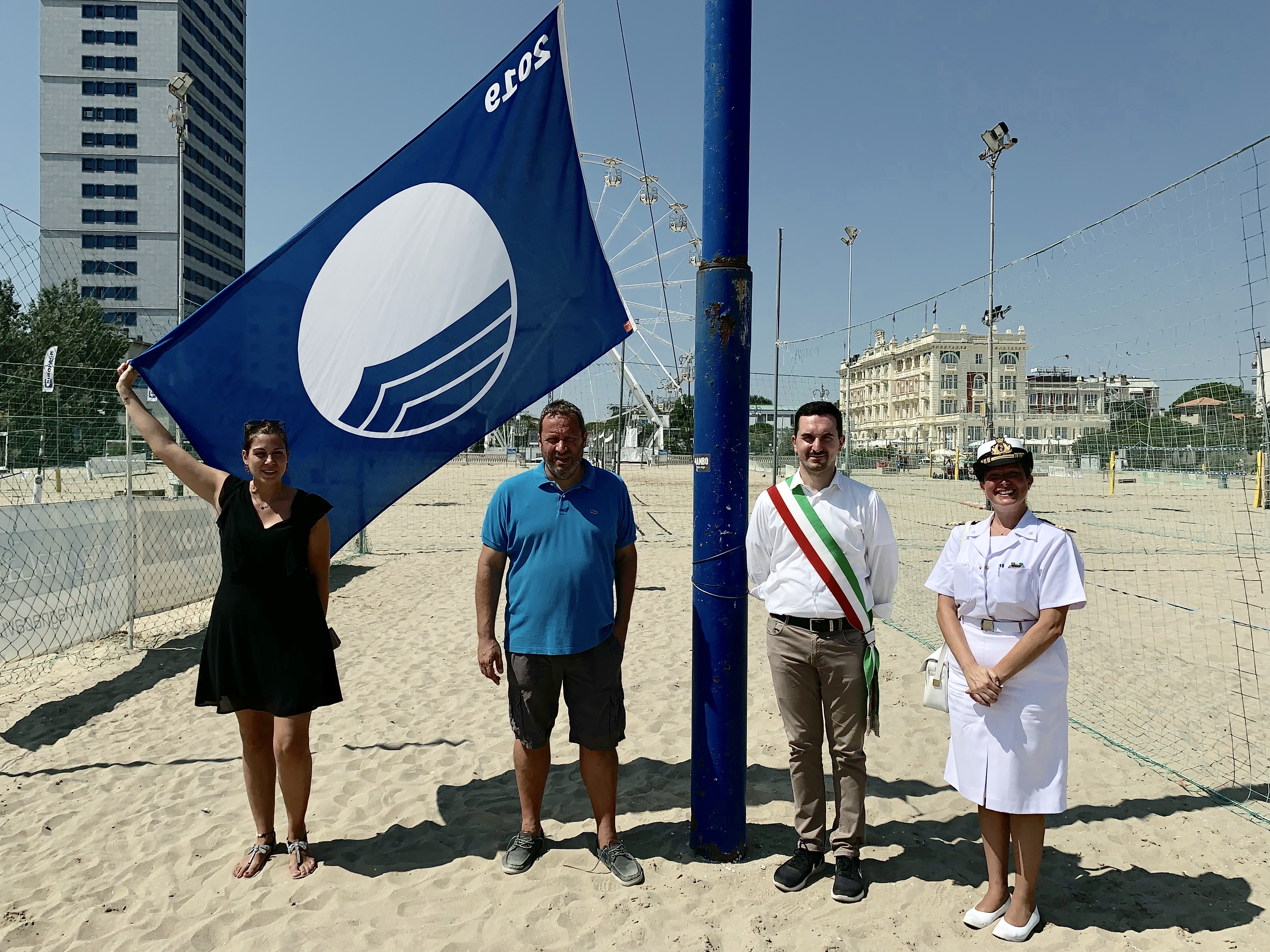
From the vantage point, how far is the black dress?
9.30 feet

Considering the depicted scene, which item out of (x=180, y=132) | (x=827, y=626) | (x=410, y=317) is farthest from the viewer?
(x=180, y=132)

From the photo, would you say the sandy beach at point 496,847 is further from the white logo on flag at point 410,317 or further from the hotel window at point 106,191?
the hotel window at point 106,191

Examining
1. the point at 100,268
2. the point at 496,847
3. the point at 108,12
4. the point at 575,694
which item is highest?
the point at 108,12

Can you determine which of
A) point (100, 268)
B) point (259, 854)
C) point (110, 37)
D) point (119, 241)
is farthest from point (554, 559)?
point (110, 37)

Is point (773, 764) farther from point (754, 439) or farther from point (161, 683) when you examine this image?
point (754, 439)

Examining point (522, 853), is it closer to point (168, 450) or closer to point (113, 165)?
point (168, 450)

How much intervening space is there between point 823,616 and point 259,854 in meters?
2.36

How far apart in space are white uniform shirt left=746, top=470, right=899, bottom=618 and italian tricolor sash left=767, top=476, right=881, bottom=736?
2cm

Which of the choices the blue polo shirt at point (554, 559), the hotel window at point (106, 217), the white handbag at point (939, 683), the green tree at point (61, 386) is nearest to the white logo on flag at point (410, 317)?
the blue polo shirt at point (554, 559)

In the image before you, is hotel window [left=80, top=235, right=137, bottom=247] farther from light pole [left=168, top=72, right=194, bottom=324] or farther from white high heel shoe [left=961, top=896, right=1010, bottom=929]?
white high heel shoe [left=961, top=896, right=1010, bottom=929]

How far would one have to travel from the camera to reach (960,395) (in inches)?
415

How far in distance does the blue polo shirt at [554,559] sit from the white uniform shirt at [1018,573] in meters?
1.17

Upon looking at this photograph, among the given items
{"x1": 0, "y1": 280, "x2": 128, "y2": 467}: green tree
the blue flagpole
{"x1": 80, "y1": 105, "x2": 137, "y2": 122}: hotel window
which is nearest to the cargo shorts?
the blue flagpole

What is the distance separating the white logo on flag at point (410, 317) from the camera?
3.35 metres
